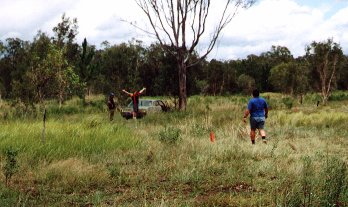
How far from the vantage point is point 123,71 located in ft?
138

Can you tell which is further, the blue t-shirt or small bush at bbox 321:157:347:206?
the blue t-shirt

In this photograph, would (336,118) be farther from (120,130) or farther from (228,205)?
(228,205)

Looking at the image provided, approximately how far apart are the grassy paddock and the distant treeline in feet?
5.21

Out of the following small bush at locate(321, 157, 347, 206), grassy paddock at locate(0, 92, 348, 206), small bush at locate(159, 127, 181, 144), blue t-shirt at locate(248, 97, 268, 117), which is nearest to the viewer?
small bush at locate(321, 157, 347, 206)

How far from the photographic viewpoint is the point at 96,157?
979 centimetres

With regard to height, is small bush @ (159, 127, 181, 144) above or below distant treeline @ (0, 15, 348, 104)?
below

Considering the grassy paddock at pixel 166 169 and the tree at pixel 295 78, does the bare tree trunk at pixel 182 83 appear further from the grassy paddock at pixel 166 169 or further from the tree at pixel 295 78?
the tree at pixel 295 78

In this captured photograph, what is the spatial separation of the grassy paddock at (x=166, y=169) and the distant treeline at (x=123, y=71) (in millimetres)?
1589

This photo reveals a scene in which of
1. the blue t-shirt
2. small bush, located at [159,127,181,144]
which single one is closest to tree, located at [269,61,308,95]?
the blue t-shirt

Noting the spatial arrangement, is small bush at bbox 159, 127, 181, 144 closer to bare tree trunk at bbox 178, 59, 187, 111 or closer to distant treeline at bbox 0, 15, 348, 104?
distant treeline at bbox 0, 15, 348, 104

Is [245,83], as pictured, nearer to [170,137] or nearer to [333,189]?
[170,137]

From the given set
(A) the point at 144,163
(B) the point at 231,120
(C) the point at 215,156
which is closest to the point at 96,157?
(A) the point at 144,163

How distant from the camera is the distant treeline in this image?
12.9 m

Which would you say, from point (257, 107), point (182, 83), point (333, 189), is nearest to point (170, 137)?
point (257, 107)
